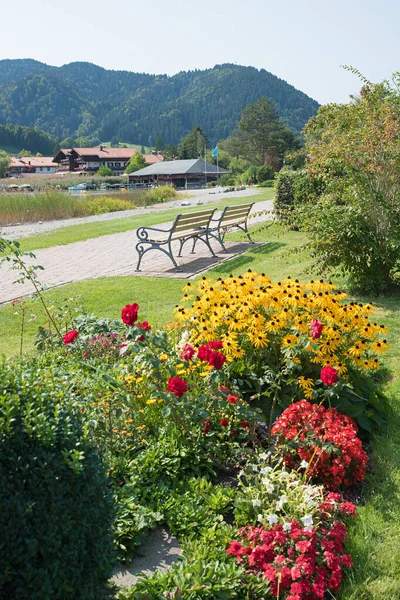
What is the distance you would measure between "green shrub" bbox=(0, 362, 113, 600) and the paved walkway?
6074 mm

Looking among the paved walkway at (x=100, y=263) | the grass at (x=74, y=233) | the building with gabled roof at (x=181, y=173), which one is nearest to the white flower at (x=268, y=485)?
the paved walkway at (x=100, y=263)

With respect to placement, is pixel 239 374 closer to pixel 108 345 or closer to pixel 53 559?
pixel 108 345

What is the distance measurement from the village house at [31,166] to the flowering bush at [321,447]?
393 ft

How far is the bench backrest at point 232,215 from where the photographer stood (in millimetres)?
11102

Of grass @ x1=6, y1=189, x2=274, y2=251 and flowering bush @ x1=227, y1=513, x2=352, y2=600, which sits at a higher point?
grass @ x1=6, y1=189, x2=274, y2=251

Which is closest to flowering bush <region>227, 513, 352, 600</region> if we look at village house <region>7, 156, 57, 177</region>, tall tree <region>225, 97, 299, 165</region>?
tall tree <region>225, 97, 299, 165</region>

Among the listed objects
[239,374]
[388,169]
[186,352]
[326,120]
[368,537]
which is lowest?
[368,537]

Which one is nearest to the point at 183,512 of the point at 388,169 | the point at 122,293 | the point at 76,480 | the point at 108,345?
the point at 76,480

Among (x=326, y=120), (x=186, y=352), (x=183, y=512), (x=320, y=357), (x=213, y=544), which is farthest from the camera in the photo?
(x=326, y=120)

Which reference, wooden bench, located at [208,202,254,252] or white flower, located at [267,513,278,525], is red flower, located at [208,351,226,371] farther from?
wooden bench, located at [208,202,254,252]

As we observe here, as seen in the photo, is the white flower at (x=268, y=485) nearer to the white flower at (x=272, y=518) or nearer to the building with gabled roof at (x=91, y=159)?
the white flower at (x=272, y=518)

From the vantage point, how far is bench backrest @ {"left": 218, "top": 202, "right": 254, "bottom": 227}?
11102 millimetres

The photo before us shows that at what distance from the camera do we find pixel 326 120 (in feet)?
26.7

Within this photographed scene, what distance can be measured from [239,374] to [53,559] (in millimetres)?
2111
